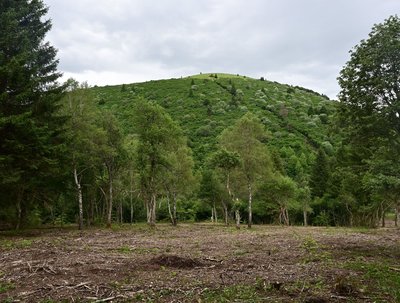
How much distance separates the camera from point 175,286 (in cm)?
1166

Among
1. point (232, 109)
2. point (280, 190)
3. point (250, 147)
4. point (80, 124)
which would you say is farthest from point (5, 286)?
point (232, 109)

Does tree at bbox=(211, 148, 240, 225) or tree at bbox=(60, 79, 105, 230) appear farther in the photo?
tree at bbox=(211, 148, 240, 225)

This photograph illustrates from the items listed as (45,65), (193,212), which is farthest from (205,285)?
(193,212)

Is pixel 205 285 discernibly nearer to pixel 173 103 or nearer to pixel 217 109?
Result: pixel 217 109

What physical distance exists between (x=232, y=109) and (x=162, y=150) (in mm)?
87154

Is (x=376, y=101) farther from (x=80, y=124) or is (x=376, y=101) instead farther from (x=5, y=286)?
(x=80, y=124)

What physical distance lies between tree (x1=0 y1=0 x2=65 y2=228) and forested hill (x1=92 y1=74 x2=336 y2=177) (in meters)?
59.4

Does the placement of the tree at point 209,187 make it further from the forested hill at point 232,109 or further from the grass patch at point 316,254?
the grass patch at point 316,254

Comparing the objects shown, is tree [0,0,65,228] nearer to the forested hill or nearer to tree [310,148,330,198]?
tree [310,148,330,198]

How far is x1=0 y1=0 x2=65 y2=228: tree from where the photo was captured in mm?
28172

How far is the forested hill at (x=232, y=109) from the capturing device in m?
107

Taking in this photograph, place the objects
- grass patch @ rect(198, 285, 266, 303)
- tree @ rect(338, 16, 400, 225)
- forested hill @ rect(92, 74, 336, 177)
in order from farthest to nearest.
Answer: forested hill @ rect(92, 74, 336, 177)
tree @ rect(338, 16, 400, 225)
grass patch @ rect(198, 285, 266, 303)

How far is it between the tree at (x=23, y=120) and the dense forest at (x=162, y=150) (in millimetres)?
114

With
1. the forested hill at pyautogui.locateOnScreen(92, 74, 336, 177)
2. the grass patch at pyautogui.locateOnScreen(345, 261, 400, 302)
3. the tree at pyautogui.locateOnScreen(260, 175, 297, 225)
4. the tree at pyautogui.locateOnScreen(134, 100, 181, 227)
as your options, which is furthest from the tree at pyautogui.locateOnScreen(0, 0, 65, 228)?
the forested hill at pyautogui.locateOnScreen(92, 74, 336, 177)
